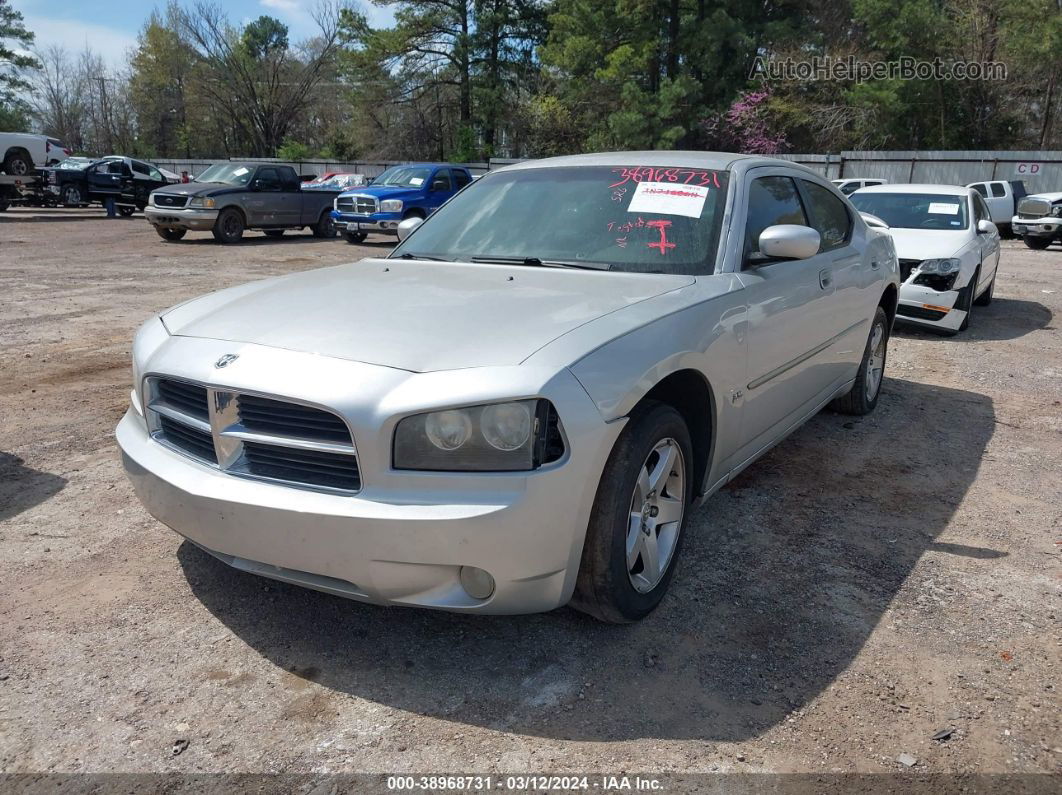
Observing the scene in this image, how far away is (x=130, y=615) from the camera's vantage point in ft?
9.78

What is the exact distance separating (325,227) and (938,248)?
14745 mm

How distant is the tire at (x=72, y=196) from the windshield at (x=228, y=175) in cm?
931

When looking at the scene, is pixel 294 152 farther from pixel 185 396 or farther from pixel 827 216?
pixel 185 396

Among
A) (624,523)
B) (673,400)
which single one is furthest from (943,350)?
(624,523)

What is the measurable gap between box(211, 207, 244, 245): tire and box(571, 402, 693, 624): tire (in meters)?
16.2

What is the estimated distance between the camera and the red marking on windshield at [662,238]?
357 centimetres

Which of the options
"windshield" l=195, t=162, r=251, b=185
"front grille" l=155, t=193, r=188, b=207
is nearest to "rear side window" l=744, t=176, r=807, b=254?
"front grille" l=155, t=193, r=188, b=207

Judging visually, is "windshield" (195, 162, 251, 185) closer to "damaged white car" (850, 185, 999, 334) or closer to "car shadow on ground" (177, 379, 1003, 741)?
"damaged white car" (850, 185, 999, 334)

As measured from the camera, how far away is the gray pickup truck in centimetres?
1716

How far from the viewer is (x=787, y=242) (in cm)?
352

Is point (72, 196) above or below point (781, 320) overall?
above

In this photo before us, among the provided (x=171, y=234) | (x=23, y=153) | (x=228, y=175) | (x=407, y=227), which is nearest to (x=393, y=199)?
(x=228, y=175)

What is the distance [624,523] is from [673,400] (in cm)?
70

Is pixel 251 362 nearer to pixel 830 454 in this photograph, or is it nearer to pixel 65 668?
pixel 65 668
